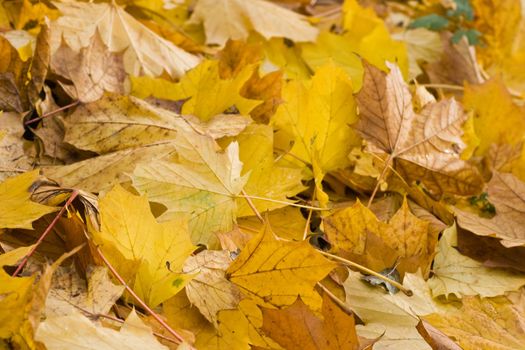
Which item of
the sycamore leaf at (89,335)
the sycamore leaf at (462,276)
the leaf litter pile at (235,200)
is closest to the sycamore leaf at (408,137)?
the leaf litter pile at (235,200)

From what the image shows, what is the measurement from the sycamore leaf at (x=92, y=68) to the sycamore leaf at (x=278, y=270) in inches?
17.4

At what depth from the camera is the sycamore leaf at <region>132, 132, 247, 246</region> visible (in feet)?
3.13

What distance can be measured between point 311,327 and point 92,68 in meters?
0.64

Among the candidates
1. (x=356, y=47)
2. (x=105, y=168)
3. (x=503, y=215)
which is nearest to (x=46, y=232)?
(x=105, y=168)

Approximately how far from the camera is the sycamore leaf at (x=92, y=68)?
1144mm

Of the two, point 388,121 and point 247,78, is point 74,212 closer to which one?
point 247,78

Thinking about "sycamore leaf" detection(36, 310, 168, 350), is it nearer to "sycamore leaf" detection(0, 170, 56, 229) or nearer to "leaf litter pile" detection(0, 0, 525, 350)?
"leaf litter pile" detection(0, 0, 525, 350)

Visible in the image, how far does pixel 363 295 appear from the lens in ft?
3.10

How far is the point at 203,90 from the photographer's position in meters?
1.17

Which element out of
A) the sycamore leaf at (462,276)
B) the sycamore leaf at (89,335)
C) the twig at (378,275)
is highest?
the sycamore leaf at (89,335)

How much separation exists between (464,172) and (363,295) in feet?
1.12

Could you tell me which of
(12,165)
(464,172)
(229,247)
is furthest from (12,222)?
(464,172)

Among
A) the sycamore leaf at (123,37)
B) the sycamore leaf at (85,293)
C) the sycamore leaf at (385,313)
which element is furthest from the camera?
the sycamore leaf at (123,37)

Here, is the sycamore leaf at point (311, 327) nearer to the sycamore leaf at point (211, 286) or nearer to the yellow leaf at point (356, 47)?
the sycamore leaf at point (211, 286)
